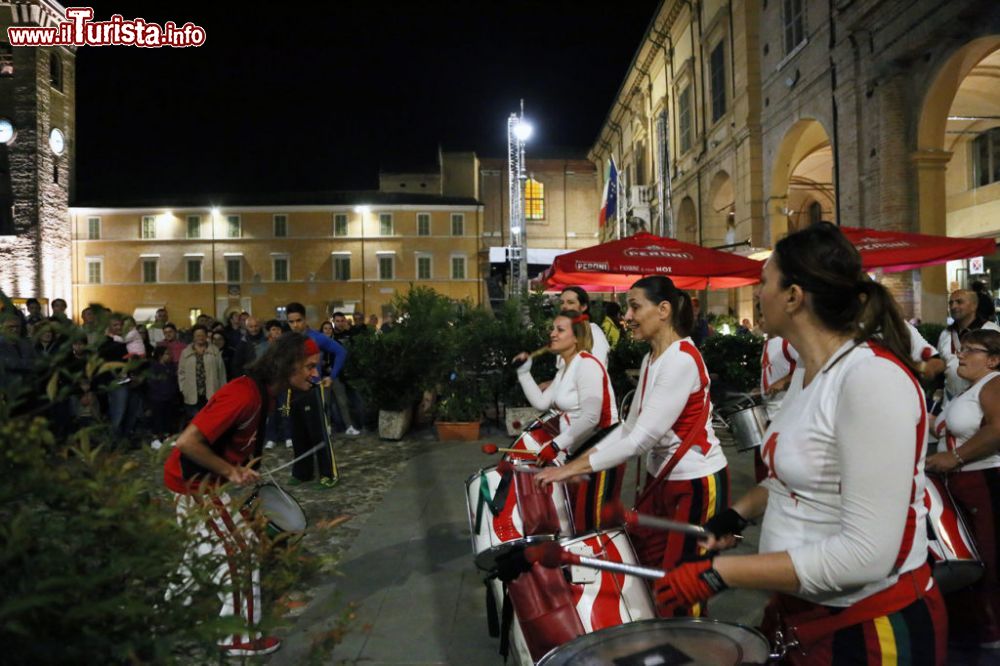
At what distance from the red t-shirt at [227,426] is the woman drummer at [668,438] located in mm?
1691

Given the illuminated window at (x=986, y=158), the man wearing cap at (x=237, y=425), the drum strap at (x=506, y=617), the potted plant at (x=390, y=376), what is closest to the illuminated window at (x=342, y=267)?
the illuminated window at (x=986, y=158)

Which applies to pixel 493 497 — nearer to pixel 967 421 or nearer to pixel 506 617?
pixel 506 617

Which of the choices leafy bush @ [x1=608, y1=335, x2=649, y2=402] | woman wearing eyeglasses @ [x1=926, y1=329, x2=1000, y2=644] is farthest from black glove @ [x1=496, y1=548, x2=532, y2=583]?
leafy bush @ [x1=608, y1=335, x2=649, y2=402]

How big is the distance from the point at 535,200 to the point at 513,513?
203ft

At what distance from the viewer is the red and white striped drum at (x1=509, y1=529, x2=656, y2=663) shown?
226 cm

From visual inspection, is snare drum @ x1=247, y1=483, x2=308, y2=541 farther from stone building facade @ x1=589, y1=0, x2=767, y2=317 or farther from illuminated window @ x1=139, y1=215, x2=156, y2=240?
illuminated window @ x1=139, y1=215, x2=156, y2=240

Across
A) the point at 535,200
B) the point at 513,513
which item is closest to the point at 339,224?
the point at 535,200

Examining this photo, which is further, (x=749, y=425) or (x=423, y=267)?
(x=423, y=267)

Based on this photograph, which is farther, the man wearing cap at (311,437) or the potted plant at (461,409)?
the potted plant at (461,409)

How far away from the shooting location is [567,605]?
228 centimetres

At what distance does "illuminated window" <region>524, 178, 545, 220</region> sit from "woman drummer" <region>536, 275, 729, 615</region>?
60498 mm

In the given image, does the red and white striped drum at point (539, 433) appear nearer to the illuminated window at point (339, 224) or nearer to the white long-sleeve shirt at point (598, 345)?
the white long-sleeve shirt at point (598, 345)

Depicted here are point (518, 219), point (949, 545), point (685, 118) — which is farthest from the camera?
point (685, 118)

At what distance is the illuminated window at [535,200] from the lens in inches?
2496
